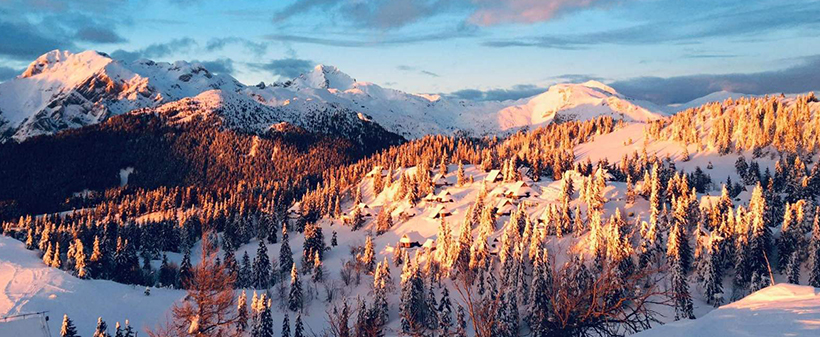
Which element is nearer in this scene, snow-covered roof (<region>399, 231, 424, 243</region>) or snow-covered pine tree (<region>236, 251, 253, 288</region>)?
snow-covered pine tree (<region>236, 251, 253, 288</region>)

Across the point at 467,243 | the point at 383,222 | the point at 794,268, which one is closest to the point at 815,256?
the point at 794,268

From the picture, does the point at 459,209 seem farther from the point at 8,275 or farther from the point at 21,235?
the point at 21,235

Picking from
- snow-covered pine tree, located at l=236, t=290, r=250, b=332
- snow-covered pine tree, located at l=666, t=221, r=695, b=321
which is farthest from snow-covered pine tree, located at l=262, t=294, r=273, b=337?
snow-covered pine tree, located at l=666, t=221, r=695, b=321

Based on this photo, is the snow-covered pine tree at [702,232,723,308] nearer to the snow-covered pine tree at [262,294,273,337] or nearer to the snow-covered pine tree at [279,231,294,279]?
the snow-covered pine tree at [262,294,273,337]

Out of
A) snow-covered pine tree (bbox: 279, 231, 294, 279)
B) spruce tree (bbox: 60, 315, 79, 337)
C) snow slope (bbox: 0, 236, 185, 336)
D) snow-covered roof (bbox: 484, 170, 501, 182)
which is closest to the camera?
spruce tree (bbox: 60, 315, 79, 337)

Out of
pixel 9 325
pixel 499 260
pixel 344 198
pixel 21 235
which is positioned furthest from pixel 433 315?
pixel 21 235

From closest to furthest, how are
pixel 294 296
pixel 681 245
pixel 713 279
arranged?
pixel 713 279 → pixel 681 245 → pixel 294 296

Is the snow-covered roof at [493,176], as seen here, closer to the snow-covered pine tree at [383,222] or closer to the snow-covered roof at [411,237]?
the snow-covered pine tree at [383,222]

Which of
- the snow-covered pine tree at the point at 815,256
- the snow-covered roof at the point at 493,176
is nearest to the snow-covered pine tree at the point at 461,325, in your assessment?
the snow-covered pine tree at the point at 815,256

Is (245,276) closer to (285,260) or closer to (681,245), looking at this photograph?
(285,260)
